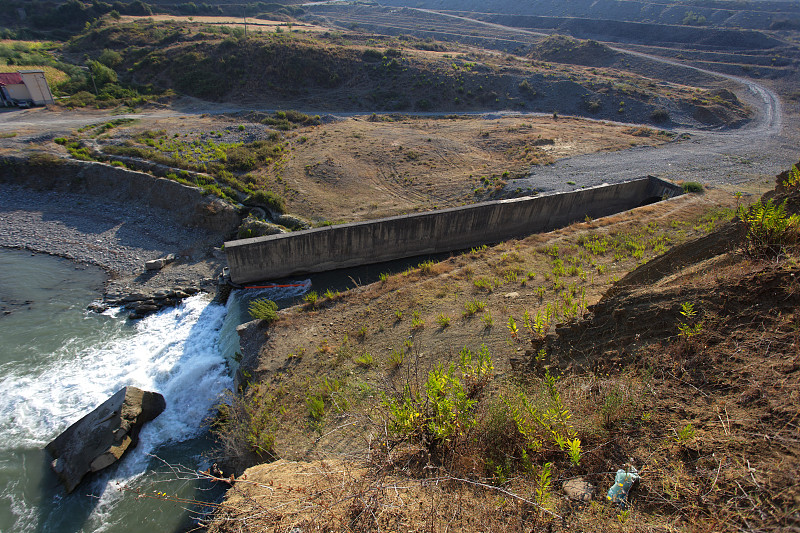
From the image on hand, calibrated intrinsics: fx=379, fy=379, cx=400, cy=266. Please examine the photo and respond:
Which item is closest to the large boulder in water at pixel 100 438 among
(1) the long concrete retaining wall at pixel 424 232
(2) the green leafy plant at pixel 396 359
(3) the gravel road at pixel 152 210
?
(1) the long concrete retaining wall at pixel 424 232

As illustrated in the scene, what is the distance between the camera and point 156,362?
13.0 m

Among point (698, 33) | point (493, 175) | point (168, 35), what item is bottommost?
point (493, 175)

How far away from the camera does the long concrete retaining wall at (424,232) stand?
16266mm

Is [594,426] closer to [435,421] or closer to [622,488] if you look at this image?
[622,488]

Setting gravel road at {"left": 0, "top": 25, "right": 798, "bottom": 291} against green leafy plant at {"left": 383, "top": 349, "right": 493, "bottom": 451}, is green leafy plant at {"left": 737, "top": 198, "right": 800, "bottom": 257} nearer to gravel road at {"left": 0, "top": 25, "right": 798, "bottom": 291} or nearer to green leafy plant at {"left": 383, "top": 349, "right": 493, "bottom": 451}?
green leafy plant at {"left": 383, "top": 349, "right": 493, "bottom": 451}

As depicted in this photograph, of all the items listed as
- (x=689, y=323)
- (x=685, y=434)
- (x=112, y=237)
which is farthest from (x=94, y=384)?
(x=689, y=323)

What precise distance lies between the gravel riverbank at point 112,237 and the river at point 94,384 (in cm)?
90

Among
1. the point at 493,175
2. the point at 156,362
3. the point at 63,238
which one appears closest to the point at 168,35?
the point at 63,238

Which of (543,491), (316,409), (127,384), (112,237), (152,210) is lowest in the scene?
(127,384)

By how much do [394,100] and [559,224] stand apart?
26.5 m

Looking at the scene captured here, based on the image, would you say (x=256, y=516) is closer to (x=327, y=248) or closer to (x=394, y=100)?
(x=327, y=248)

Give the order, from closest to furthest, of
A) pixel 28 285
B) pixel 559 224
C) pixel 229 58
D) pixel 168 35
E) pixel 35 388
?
pixel 35 388, pixel 28 285, pixel 559 224, pixel 229 58, pixel 168 35

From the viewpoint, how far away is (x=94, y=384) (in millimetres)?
12023

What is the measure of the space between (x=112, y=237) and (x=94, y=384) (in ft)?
34.3
